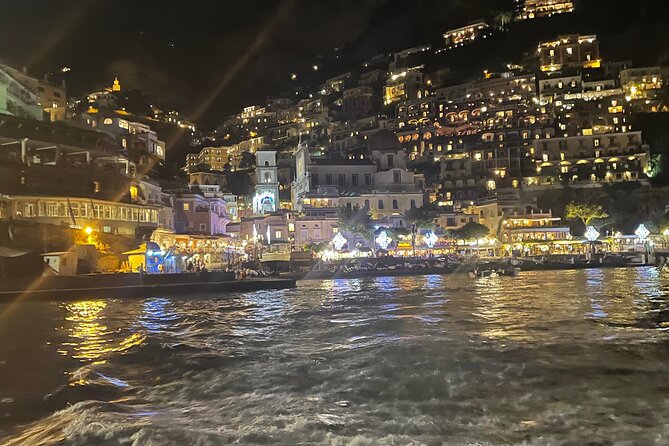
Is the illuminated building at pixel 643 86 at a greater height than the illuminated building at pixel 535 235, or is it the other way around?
the illuminated building at pixel 643 86

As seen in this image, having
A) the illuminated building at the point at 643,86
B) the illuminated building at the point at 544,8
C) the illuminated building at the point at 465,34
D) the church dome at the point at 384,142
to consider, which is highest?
the illuminated building at the point at 544,8

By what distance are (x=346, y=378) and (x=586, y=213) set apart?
237 ft

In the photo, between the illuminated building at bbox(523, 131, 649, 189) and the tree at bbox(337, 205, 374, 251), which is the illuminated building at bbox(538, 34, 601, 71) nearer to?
the illuminated building at bbox(523, 131, 649, 189)

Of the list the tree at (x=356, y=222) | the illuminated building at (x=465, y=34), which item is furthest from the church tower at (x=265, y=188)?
the illuminated building at (x=465, y=34)

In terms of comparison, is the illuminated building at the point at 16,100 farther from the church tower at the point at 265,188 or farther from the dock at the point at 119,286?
the church tower at the point at 265,188

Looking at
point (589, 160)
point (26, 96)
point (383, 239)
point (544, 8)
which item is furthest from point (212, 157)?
point (544, 8)

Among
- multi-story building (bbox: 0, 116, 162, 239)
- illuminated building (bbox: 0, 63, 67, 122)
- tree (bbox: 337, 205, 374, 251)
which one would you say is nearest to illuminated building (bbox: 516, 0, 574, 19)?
tree (bbox: 337, 205, 374, 251)

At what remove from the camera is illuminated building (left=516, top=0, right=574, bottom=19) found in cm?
14225

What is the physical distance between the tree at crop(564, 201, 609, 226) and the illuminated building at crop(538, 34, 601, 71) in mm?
58619

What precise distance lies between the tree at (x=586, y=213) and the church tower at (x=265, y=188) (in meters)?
46.8

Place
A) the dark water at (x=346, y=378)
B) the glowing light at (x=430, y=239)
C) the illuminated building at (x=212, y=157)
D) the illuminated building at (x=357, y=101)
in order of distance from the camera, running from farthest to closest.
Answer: the illuminated building at (x=357, y=101)
the illuminated building at (x=212, y=157)
the glowing light at (x=430, y=239)
the dark water at (x=346, y=378)

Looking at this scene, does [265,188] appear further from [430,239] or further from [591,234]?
[591,234]

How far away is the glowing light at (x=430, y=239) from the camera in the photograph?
70500mm

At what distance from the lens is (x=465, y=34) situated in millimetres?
151000
